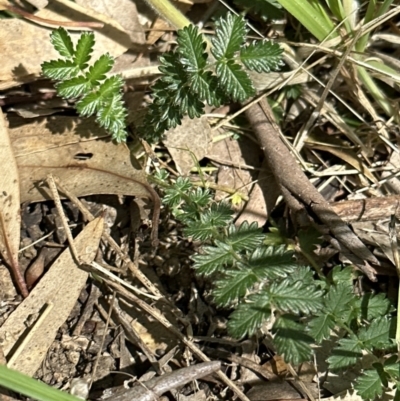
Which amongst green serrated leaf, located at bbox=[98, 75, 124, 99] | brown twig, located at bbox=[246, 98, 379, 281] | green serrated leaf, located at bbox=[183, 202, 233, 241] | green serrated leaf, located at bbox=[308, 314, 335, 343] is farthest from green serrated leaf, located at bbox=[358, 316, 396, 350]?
green serrated leaf, located at bbox=[98, 75, 124, 99]

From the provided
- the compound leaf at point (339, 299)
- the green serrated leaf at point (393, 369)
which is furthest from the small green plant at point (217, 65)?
the green serrated leaf at point (393, 369)

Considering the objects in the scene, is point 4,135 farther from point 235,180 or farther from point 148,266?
point 235,180

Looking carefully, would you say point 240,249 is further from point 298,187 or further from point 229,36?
point 229,36

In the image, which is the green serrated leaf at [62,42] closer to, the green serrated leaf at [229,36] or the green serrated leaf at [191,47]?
the green serrated leaf at [191,47]

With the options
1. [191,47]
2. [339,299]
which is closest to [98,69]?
[191,47]

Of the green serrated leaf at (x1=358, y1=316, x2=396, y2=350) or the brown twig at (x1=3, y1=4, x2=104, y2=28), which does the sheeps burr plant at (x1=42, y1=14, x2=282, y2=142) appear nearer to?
the brown twig at (x1=3, y1=4, x2=104, y2=28)

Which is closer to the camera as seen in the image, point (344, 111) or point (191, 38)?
point (191, 38)

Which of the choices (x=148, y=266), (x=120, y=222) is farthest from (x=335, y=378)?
(x=120, y=222)
